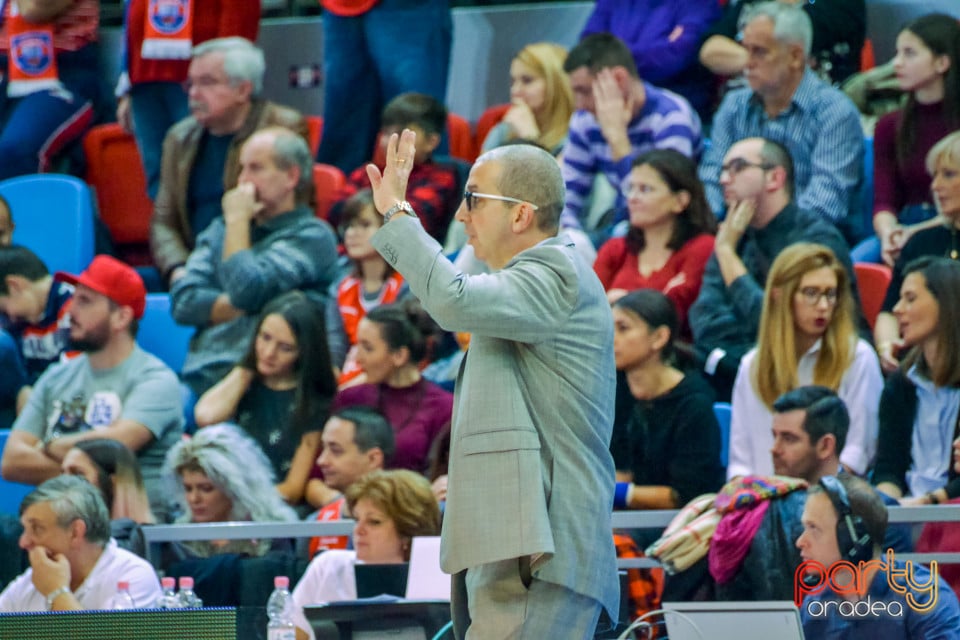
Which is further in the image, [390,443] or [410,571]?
[390,443]

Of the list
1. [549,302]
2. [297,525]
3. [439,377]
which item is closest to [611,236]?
[439,377]

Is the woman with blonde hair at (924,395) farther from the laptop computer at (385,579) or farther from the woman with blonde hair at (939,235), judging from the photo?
the laptop computer at (385,579)

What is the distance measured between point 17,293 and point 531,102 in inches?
90.0

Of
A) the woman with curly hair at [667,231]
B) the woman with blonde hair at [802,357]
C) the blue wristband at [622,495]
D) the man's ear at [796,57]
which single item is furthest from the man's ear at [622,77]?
the blue wristband at [622,495]

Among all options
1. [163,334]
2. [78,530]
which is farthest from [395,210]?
[163,334]

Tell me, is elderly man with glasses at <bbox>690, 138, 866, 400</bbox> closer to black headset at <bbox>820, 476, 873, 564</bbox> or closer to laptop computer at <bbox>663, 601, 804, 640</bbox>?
black headset at <bbox>820, 476, 873, 564</bbox>

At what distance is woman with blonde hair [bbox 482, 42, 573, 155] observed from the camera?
6844 millimetres

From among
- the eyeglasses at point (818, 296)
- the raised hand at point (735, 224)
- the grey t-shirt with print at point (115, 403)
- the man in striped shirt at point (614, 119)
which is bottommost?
the grey t-shirt with print at point (115, 403)

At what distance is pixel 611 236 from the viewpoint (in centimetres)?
625

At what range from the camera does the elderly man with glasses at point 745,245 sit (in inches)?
219

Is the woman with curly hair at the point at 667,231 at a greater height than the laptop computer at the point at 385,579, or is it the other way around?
the woman with curly hair at the point at 667,231

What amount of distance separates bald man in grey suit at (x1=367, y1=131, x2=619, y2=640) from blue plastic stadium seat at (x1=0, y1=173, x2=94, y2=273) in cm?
454

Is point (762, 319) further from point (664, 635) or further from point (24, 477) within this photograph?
point (24, 477)

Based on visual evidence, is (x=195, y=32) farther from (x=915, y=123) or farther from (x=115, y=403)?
(x=915, y=123)
